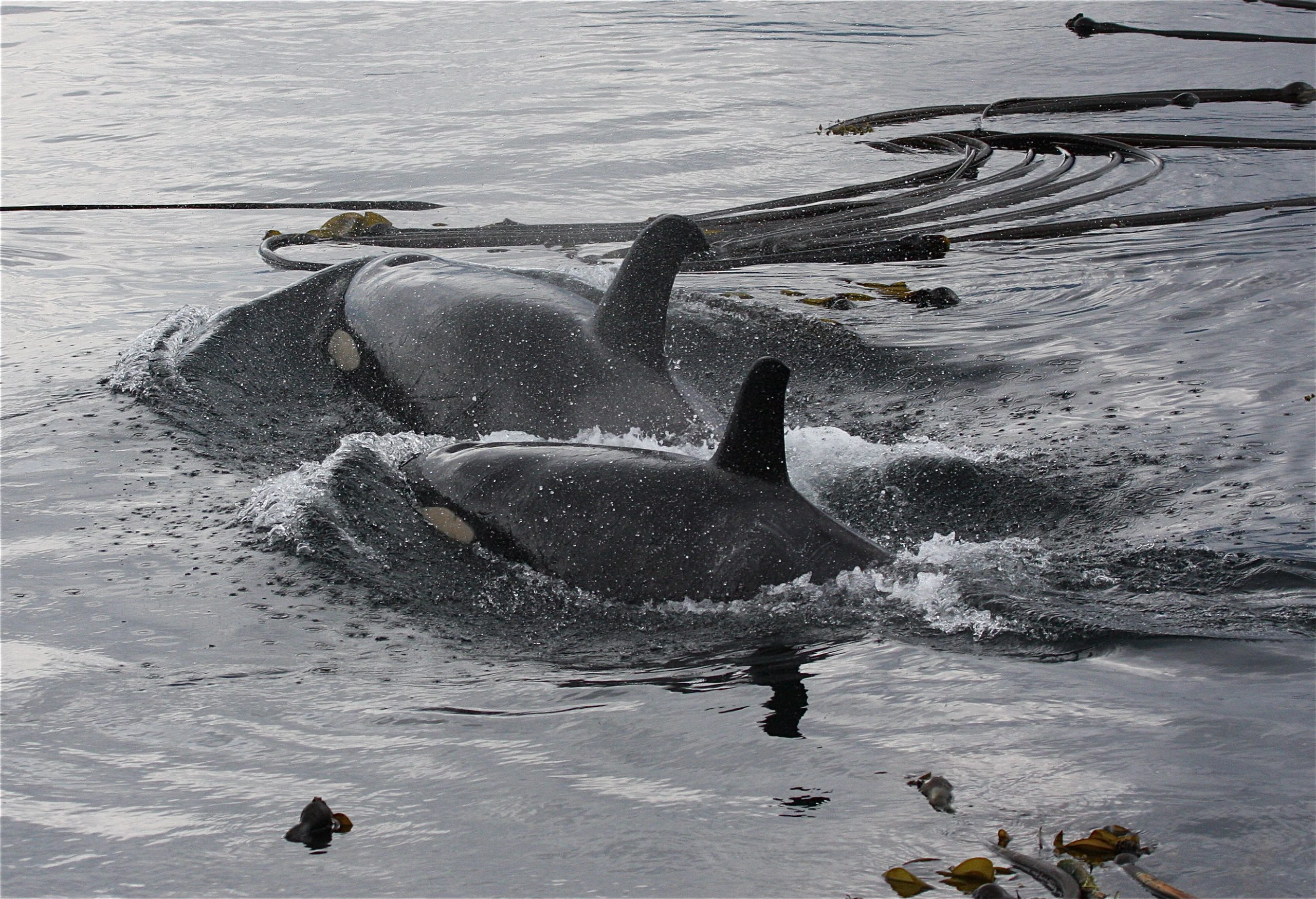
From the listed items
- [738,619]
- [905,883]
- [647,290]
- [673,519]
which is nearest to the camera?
[905,883]

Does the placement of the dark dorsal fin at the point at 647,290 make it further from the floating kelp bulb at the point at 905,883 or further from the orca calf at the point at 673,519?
the floating kelp bulb at the point at 905,883

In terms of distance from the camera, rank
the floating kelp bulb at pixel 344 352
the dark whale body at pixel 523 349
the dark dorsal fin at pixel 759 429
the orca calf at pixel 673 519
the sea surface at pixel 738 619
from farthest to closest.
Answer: the floating kelp bulb at pixel 344 352 → the dark whale body at pixel 523 349 → the orca calf at pixel 673 519 → the dark dorsal fin at pixel 759 429 → the sea surface at pixel 738 619

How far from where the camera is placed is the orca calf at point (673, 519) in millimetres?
5637

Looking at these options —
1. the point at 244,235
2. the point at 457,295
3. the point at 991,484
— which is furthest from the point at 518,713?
the point at 244,235

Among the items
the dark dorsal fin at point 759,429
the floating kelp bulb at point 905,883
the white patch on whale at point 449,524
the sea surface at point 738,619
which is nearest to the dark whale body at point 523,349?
the sea surface at point 738,619

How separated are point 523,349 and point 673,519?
8.52 feet

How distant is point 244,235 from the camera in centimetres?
1571

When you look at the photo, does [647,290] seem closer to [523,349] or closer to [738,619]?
[523,349]

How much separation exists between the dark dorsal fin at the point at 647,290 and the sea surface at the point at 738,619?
0.72 m

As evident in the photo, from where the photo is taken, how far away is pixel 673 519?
584 cm

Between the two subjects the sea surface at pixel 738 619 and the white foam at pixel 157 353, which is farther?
the white foam at pixel 157 353

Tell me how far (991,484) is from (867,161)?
12.0m

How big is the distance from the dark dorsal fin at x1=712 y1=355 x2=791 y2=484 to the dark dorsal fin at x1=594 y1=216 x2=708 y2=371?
2.05 m

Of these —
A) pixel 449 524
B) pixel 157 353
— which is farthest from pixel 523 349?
pixel 157 353
